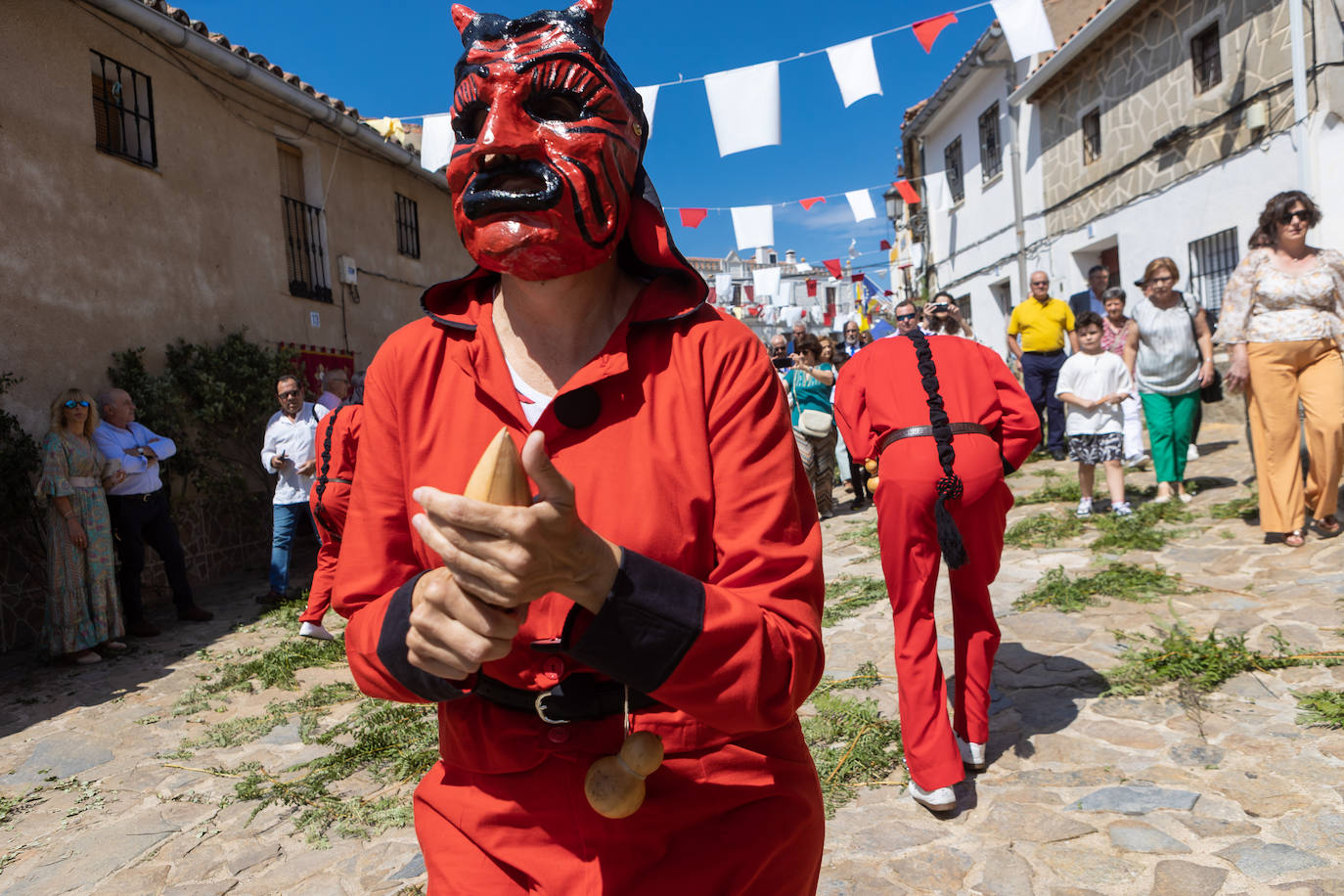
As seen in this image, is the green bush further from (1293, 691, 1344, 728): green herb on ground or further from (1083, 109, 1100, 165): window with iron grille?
(1083, 109, 1100, 165): window with iron grille

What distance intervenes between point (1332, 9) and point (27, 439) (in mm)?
13450

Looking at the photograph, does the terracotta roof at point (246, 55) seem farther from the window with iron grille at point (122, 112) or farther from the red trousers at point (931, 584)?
the red trousers at point (931, 584)

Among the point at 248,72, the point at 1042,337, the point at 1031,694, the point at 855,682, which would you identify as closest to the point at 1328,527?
the point at 1031,694

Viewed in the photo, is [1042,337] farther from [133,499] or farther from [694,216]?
[133,499]

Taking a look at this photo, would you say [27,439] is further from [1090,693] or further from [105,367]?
[1090,693]

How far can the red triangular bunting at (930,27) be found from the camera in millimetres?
8836

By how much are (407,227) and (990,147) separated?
12029 millimetres

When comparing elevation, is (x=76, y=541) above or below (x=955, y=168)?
below

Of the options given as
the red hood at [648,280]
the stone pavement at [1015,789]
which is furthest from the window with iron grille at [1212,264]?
the red hood at [648,280]

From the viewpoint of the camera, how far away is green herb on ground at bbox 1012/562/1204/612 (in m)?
5.49

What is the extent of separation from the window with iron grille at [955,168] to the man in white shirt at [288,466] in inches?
649

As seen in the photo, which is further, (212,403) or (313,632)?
(212,403)

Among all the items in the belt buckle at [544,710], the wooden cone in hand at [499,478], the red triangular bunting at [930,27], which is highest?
the red triangular bunting at [930,27]

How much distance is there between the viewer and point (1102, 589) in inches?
223
